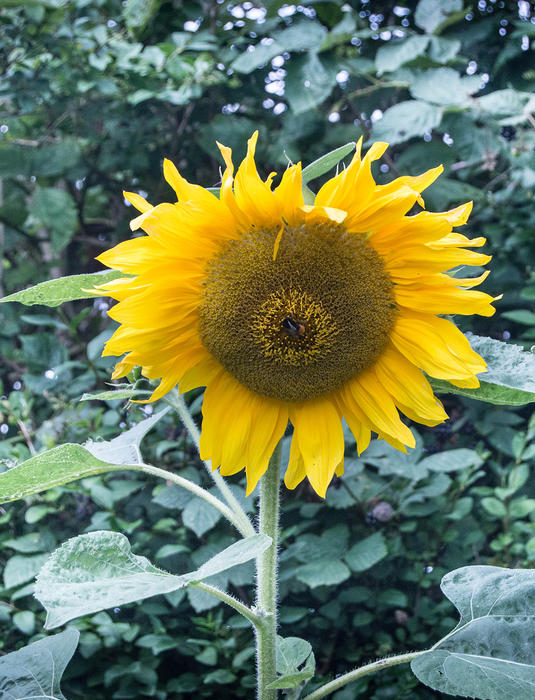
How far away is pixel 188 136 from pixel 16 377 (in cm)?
70

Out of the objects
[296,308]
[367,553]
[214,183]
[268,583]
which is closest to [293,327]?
[296,308]

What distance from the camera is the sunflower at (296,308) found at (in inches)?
21.9

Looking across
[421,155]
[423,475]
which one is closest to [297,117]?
[421,155]

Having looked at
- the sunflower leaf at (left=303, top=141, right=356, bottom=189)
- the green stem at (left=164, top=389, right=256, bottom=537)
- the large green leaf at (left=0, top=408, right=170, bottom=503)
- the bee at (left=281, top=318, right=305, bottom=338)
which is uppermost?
the sunflower leaf at (left=303, top=141, right=356, bottom=189)

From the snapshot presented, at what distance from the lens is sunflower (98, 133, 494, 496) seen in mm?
557

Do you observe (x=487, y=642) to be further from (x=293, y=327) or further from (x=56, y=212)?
(x=56, y=212)

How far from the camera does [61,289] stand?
615 millimetres

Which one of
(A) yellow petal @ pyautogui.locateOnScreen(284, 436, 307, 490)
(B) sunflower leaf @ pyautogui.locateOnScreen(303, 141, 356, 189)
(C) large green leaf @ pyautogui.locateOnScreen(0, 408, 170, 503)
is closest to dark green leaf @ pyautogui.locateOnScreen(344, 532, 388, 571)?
(A) yellow petal @ pyautogui.locateOnScreen(284, 436, 307, 490)

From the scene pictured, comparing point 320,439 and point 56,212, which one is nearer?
point 320,439

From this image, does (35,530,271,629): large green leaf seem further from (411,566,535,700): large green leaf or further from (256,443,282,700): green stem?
(411,566,535,700): large green leaf

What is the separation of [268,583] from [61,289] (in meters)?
Answer: 0.34

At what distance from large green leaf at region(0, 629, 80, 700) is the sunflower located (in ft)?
0.92

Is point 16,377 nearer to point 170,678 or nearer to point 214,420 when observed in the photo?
point 170,678

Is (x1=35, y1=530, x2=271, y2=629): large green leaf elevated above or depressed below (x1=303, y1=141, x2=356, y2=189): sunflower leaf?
below
